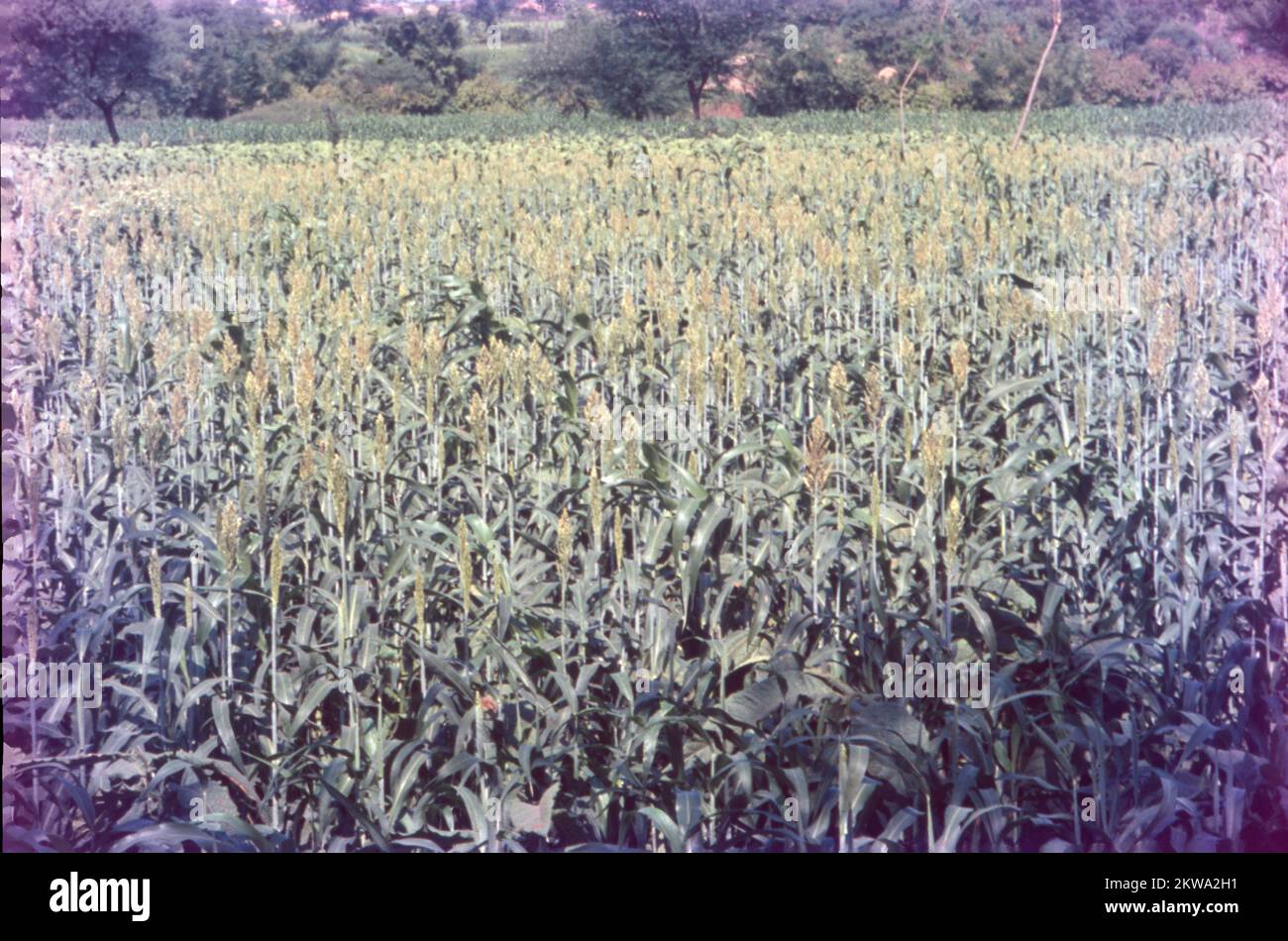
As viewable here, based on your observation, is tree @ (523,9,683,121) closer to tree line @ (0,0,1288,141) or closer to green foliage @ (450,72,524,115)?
tree line @ (0,0,1288,141)

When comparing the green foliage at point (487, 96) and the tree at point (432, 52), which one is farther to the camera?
the green foliage at point (487, 96)

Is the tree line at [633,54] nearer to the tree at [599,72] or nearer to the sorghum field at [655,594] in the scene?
the tree at [599,72]

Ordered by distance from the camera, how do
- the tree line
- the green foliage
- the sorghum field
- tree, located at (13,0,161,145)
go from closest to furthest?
the sorghum field, tree, located at (13,0,161,145), the tree line, the green foliage

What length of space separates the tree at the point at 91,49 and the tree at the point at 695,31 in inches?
320

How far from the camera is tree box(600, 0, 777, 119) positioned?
16672mm

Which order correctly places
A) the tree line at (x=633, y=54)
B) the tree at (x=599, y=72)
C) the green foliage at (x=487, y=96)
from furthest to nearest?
1. the tree at (x=599, y=72)
2. the green foliage at (x=487, y=96)
3. the tree line at (x=633, y=54)

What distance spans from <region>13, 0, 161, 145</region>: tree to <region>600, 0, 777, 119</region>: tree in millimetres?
8132

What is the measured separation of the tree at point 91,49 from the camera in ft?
18.8

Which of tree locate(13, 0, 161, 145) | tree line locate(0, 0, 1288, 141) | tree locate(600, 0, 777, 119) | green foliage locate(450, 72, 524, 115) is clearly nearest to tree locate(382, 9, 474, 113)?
tree line locate(0, 0, 1288, 141)

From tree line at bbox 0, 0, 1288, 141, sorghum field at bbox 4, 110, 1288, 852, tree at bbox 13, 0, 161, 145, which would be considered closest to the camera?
sorghum field at bbox 4, 110, 1288, 852

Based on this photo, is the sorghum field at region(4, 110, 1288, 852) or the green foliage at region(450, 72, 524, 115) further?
the green foliage at region(450, 72, 524, 115)

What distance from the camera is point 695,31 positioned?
19.0 meters

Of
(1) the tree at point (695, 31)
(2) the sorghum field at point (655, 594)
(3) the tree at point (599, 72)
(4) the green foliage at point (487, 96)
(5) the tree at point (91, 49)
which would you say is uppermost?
(1) the tree at point (695, 31)

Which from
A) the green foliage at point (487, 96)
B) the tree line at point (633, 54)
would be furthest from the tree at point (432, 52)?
the green foliage at point (487, 96)
